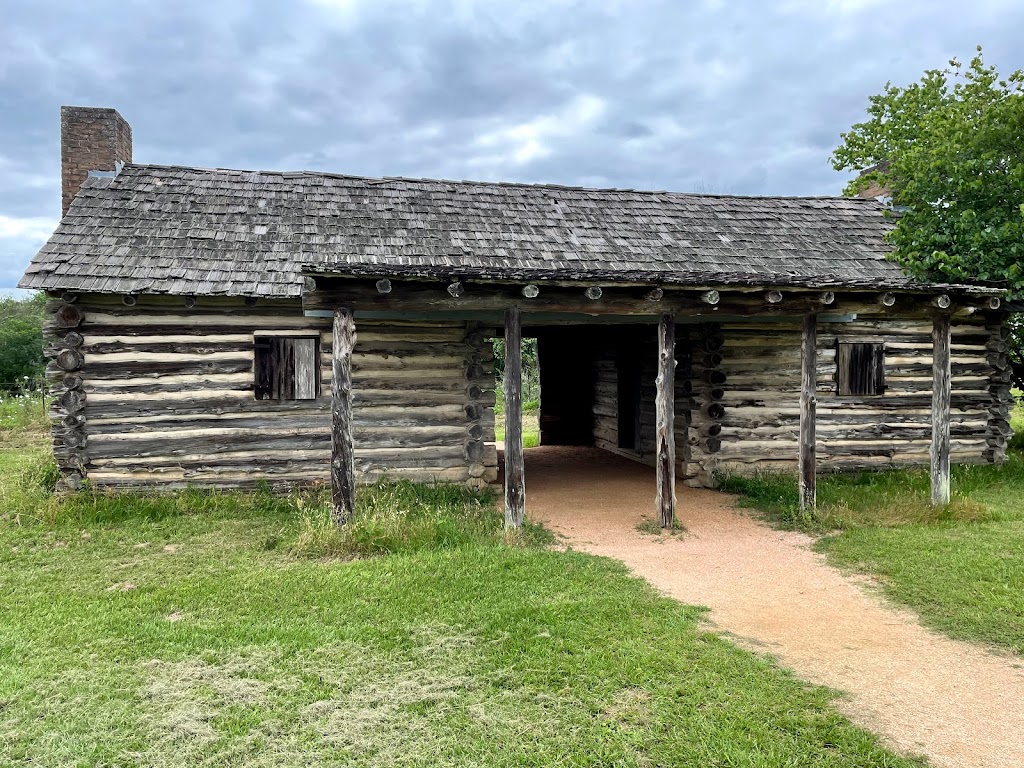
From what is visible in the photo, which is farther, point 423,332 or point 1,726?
point 423,332

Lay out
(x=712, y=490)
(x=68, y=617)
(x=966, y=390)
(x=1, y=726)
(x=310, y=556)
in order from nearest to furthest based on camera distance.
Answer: (x=1, y=726), (x=68, y=617), (x=310, y=556), (x=712, y=490), (x=966, y=390)

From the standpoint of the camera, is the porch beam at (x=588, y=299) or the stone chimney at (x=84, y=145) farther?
the stone chimney at (x=84, y=145)

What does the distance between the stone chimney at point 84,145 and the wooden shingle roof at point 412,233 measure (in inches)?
15.8

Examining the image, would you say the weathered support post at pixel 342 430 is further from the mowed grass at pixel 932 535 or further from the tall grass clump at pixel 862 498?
the tall grass clump at pixel 862 498

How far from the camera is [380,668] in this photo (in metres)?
4.56

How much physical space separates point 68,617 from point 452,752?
12.3ft

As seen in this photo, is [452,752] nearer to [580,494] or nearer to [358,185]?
[580,494]

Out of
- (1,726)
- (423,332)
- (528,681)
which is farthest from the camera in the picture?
(423,332)

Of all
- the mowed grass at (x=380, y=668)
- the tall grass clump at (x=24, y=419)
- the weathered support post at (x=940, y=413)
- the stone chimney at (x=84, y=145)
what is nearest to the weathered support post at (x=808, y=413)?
the weathered support post at (x=940, y=413)

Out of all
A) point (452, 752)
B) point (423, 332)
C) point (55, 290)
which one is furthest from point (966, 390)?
point (55, 290)

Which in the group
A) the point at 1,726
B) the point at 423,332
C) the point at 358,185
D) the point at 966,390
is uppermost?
the point at 358,185

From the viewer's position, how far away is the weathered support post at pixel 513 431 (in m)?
7.85

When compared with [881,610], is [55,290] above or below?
above

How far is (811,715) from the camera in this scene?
3.92 metres
